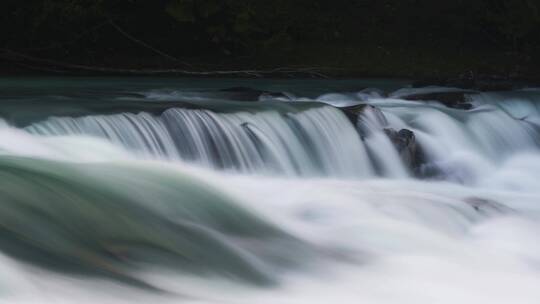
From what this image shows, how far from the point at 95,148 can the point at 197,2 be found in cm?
742

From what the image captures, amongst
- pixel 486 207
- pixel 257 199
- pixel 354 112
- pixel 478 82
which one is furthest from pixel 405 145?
pixel 478 82

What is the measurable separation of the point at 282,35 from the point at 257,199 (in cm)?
835

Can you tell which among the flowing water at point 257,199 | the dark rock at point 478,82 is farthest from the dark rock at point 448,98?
the dark rock at point 478,82

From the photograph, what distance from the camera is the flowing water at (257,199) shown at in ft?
15.6

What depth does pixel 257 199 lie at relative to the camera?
6.64 metres

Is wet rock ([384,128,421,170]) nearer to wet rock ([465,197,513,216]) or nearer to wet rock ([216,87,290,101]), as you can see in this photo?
wet rock ([465,197,513,216])

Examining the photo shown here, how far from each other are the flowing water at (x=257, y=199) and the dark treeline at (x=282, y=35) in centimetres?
274

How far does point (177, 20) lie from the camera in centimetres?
1402

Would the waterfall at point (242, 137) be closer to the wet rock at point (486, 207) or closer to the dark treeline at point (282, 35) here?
the wet rock at point (486, 207)

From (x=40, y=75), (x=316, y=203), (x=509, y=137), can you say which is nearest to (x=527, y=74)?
(x=509, y=137)

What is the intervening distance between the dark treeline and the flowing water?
108 inches

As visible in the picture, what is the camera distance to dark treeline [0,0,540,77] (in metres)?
12.9

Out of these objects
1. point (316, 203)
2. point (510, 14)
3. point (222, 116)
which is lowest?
point (316, 203)

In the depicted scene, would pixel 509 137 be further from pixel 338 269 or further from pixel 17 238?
pixel 17 238
